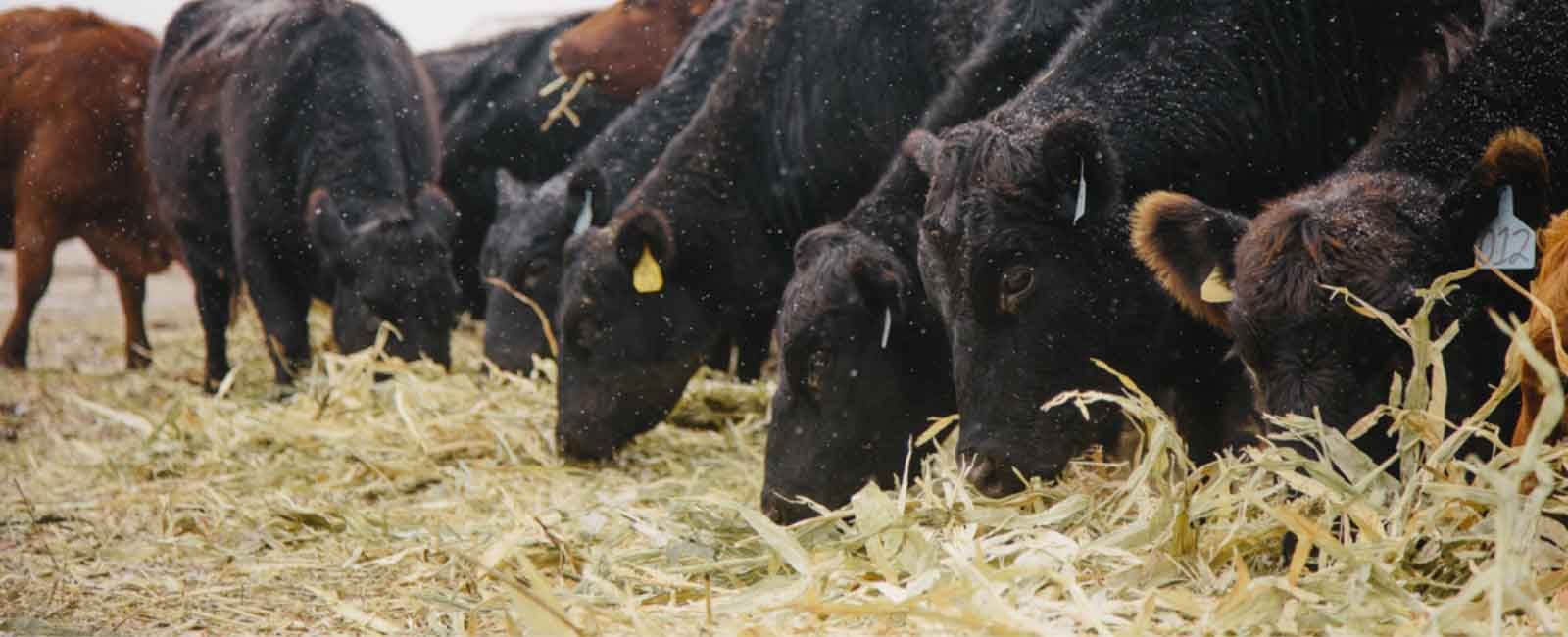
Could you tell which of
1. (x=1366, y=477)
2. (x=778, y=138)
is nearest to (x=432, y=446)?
(x=778, y=138)

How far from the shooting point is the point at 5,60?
9.86m

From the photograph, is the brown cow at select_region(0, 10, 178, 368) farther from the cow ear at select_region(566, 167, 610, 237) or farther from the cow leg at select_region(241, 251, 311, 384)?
the cow ear at select_region(566, 167, 610, 237)

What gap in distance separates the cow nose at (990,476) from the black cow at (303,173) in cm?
389

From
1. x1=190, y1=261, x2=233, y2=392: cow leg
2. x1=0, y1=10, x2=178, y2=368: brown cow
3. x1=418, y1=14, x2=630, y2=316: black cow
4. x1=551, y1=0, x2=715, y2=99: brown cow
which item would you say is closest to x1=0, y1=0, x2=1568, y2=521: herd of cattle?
x1=190, y1=261, x2=233, y2=392: cow leg

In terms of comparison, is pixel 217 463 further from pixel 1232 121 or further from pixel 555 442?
pixel 1232 121

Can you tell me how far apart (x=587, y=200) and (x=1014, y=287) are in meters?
2.99

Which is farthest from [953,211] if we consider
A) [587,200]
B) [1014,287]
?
[587,200]

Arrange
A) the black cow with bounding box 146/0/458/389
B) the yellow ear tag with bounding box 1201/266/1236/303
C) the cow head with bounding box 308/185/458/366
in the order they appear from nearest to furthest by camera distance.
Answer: the yellow ear tag with bounding box 1201/266/1236/303 < the cow head with bounding box 308/185/458/366 < the black cow with bounding box 146/0/458/389

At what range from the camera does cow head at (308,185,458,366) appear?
7391 mm

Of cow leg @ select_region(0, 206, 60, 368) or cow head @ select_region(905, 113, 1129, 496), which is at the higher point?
cow head @ select_region(905, 113, 1129, 496)

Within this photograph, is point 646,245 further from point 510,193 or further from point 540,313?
point 510,193

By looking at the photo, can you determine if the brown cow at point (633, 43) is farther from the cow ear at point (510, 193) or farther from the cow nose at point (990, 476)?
the cow nose at point (990, 476)

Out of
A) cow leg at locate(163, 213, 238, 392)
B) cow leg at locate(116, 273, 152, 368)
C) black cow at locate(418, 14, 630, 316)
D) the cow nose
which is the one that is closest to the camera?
the cow nose

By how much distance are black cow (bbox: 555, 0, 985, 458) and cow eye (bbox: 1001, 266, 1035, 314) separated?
1783 mm
